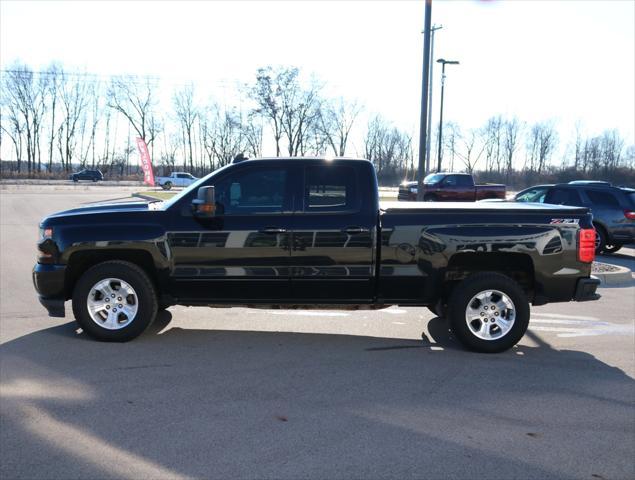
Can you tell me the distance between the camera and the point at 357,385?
4859mm

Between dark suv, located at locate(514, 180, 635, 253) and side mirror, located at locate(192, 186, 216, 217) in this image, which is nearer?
side mirror, located at locate(192, 186, 216, 217)

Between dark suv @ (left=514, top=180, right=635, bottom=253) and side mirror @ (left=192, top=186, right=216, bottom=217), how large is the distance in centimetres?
1097

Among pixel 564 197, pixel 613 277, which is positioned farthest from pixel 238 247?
pixel 564 197

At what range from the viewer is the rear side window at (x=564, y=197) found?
570 inches

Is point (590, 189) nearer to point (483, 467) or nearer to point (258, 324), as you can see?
point (258, 324)

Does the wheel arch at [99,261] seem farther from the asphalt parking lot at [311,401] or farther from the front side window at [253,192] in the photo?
the front side window at [253,192]

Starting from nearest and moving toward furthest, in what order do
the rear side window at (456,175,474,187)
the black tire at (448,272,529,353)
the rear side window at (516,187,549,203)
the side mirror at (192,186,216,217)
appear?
the side mirror at (192,186,216,217)
the black tire at (448,272,529,353)
the rear side window at (516,187,549,203)
the rear side window at (456,175,474,187)

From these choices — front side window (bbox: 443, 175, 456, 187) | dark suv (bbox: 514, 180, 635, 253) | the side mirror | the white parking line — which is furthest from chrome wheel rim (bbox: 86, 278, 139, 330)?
front side window (bbox: 443, 175, 456, 187)

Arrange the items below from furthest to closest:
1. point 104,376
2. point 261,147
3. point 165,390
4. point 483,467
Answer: point 261,147 < point 104,376 < point 165,390 < point 483,467

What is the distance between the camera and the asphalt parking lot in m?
3.50


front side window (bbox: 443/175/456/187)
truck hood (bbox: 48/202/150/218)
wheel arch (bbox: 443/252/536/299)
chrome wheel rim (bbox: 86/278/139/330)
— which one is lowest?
chrome wheel rim (bbox: 86/278/139/330)

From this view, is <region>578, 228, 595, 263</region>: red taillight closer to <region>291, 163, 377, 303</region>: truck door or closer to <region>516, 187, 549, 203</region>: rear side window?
<region>291, 163, 377, 303</region>: truck door

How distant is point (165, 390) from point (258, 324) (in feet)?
7.67

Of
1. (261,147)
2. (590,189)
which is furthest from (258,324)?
(261,147)
